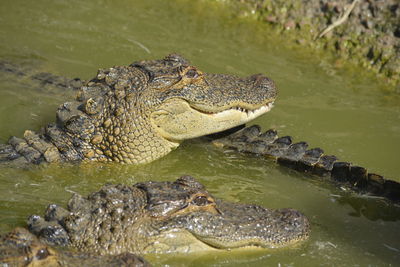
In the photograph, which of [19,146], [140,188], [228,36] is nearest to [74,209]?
[140,188]

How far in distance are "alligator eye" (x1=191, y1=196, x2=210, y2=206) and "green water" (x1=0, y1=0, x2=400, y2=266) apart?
17.5 inches

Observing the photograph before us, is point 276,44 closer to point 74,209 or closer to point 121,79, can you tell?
point 121,79

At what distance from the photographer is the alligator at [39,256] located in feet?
13.4

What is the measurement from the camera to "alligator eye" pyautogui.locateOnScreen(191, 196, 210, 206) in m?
5.19

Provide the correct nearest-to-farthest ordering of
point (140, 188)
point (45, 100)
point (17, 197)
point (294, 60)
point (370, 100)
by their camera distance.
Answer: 1. point (140, 188)
2. point (17, 197)
3. point (45, 100)
4. point (370, 100)
5. point (294, 60)

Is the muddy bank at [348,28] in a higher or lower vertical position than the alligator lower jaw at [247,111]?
higher

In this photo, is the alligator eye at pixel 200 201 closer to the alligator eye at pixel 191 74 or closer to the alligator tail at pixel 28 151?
the alligator eye at pixel 191 74

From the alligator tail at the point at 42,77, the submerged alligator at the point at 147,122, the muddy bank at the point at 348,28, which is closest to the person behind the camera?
the submerged alligator at the point at 147,122

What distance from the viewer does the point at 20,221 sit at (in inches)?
211

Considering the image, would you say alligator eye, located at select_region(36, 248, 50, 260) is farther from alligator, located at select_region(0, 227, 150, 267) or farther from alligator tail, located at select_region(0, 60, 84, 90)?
alligator tail, located at select_region(0, 60, 84, 90)

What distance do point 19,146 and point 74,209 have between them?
6.30 feet

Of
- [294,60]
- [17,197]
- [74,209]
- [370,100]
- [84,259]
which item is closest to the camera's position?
[84,259]

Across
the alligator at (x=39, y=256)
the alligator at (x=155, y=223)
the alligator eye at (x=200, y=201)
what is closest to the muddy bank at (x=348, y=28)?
the alligator at (x=155, y=223)

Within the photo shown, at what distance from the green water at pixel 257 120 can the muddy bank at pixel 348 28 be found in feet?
0.92
